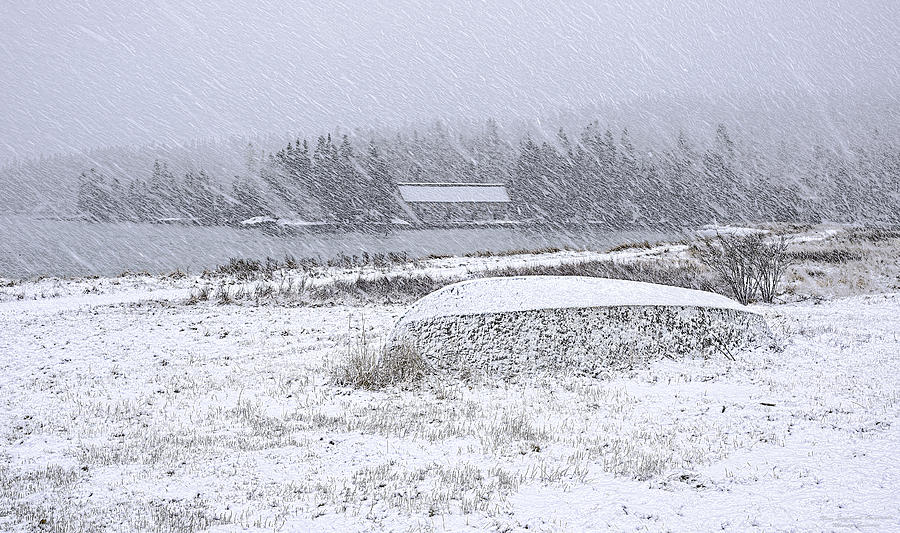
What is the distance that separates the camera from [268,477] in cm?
549

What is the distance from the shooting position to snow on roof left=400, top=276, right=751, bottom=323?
34.1 ft

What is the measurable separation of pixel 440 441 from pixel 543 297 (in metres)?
4.66

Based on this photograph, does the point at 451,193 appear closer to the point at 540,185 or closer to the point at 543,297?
the point at 540,185

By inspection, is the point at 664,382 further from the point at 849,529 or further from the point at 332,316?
the point at 332,316

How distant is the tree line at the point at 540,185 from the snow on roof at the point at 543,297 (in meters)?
50.2

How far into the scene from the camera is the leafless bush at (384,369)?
30.7 ft

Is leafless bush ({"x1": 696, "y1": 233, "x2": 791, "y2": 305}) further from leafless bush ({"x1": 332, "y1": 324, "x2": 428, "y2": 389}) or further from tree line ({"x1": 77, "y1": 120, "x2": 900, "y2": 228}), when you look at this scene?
tree line ({"x1": 77, "y1": 120, "x2": 900, "y2": 228})

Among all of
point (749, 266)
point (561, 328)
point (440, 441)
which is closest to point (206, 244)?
point (749, 266)

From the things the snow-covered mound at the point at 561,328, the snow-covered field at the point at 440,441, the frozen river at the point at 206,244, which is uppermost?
the frozen river at the point at 206,244

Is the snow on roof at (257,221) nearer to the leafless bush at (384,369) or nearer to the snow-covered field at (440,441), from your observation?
the snow-covered field at (440,441)

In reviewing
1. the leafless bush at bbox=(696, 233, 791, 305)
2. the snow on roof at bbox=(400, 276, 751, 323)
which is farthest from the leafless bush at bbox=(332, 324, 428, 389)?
the leafless bush at bbox=(696, 233, 791, 305)

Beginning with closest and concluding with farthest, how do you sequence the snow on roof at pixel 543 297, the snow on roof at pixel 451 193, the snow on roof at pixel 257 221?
1. the snow on roof at pixel 543 297
2. the snow on roof at pixel 257 221
3. the snow on roof at pixel 451 193

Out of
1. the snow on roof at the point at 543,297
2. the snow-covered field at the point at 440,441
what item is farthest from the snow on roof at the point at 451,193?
the snow on roof at the point at 543,297

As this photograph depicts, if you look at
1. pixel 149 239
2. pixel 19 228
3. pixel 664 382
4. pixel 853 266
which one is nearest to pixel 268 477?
pixel 664 382
